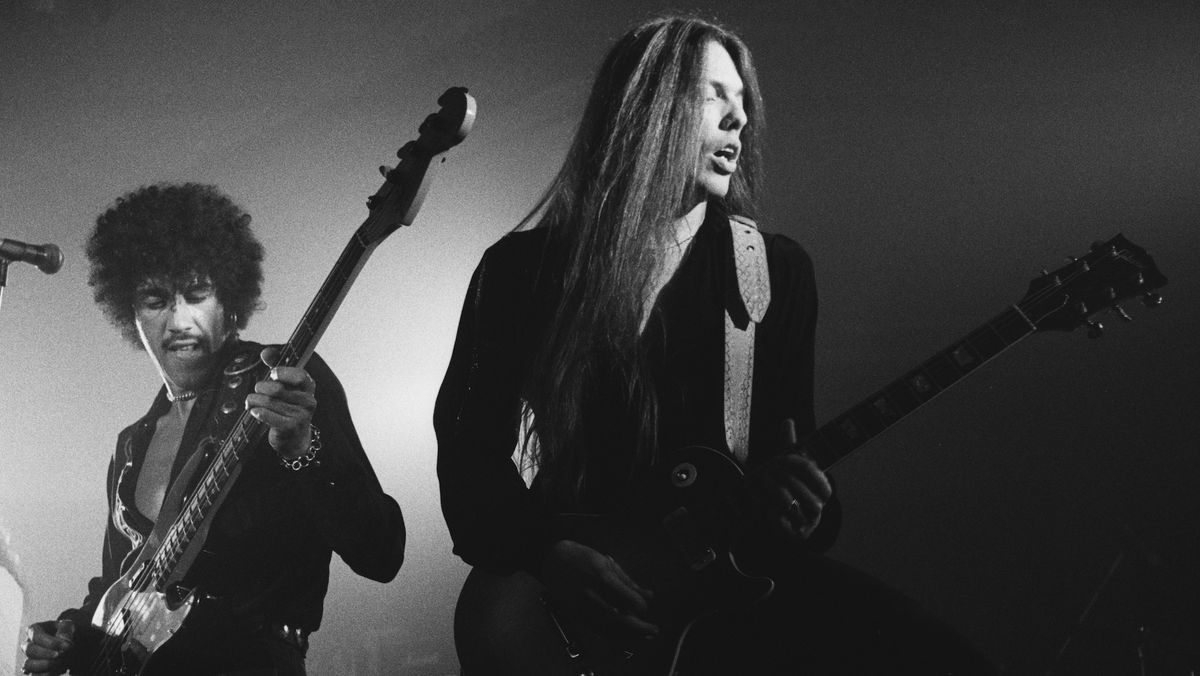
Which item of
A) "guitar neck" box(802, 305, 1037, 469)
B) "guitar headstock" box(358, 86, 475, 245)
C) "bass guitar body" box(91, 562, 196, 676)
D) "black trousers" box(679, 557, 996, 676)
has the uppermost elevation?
"guitar headstock" box(358, 86, 475, 245)

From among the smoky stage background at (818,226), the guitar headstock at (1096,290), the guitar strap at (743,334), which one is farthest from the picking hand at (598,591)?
the smoky stage background at (818,226)

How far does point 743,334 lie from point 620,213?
34cm

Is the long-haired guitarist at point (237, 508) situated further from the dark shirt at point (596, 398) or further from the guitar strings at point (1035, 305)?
the guitar strings at point (1035, 305)

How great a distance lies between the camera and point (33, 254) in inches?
109

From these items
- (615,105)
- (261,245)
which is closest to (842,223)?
(615,105)

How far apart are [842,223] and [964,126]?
47cm

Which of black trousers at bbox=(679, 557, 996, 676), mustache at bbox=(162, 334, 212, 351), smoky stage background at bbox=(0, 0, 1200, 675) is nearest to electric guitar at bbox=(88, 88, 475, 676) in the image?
mustache at bbox=(162, 334, 212, 351)

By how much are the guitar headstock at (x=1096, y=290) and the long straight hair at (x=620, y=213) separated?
619mm

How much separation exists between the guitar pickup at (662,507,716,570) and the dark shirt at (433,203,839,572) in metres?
0.12

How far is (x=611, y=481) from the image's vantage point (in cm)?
161

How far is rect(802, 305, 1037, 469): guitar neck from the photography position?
154 cm

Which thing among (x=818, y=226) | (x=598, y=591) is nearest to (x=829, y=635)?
(x=598, y=591)

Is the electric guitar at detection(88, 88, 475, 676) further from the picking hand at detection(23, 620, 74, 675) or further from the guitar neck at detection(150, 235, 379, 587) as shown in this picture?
the picking hand at detection(23, 620, 74, 675)

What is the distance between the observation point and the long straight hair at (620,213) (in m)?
1.65
